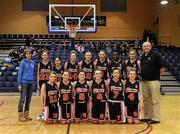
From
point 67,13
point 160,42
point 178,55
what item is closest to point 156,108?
point 178,55

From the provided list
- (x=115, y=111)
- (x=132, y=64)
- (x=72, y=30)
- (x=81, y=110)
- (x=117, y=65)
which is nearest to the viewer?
(x=115, y=111)

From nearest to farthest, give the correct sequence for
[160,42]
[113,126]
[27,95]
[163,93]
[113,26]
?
[113,126], [27,95], [163,93], [160,42], [113,26]

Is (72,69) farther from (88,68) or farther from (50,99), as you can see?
(50,99)

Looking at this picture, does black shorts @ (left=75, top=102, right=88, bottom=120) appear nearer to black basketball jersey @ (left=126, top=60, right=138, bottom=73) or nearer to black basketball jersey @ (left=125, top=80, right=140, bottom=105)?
black basketball jersey @ (left=125, top=80, right=140, bottom=105)

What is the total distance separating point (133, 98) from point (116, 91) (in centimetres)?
38

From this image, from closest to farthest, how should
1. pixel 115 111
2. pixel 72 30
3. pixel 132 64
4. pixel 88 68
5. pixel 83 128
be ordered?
1. pixel 83 128
2. pixel 115 111
3. pixel 132 64
4. pixel 88 68
5. pixel 72 30

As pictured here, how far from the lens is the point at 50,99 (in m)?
7.71

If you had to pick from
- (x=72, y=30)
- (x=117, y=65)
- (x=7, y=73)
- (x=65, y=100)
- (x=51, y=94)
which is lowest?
(x=7, y=73)

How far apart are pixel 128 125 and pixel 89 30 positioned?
11428mm

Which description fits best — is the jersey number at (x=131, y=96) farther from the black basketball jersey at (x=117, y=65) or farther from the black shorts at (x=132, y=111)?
the black basketball jersey at (x=117, y=65)

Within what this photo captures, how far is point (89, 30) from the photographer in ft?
60.5

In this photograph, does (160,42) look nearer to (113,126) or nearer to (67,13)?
(67,13)

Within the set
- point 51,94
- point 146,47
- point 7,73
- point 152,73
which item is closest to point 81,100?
point 51,94

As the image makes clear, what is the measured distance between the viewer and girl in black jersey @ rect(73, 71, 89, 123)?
7.71 metres
